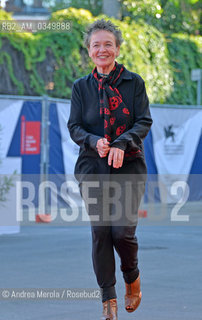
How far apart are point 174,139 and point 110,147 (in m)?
10.7

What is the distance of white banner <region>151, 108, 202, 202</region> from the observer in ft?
49.3

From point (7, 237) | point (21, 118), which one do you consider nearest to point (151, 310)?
point (7, 237)

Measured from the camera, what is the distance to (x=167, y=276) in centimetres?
705

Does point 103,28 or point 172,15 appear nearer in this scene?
point 103,28

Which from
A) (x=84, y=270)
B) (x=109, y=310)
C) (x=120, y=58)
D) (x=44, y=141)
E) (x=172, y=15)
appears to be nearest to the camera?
(x=109, y=310)

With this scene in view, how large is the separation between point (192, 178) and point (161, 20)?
39.7ft

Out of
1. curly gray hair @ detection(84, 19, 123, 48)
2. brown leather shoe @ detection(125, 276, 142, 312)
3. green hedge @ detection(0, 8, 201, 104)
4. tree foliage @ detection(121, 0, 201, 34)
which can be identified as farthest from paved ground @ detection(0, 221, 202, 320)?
tree foliage @ detection(121, 0, 201, 34)

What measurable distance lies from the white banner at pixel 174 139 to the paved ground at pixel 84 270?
3775mm

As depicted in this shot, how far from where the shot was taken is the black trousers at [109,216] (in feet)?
15.8

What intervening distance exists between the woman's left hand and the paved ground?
1268mm

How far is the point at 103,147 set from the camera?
4.68 m

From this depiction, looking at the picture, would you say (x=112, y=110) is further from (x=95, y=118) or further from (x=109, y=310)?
(x=109, y=310)
